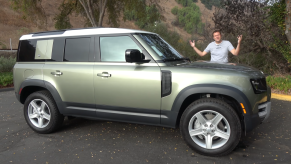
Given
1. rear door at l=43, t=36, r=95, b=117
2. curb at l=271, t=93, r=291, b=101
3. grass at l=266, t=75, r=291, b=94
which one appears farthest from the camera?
grass at l=266, t=75, r=291, b=94

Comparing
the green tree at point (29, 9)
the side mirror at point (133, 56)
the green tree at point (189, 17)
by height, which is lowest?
the side mirror at point (133, 56)

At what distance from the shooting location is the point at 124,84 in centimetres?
391

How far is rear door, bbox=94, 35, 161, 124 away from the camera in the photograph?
3781 millimetres

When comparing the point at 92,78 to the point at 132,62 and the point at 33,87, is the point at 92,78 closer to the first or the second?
the point at 132,62

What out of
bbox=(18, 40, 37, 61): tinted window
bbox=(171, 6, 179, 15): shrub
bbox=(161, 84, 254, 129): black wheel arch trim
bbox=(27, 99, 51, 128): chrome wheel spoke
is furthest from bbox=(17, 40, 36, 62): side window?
bbox=(171, 6, 179, 15): shrub

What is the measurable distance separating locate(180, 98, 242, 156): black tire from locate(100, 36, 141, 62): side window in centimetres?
140

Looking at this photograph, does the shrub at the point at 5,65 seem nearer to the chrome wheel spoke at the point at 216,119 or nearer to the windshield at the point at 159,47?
the windshield at the point at 159,47

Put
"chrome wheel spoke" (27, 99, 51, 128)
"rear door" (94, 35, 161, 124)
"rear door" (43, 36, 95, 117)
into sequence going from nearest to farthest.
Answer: "rear door" (94, 35, 161, 124), "rear door" (43, 36, 95, 117), "chrome wheel spoke" (27, 99, 51, 128)

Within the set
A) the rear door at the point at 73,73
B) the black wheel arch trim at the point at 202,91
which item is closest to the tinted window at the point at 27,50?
the rear door at the point at 73,73

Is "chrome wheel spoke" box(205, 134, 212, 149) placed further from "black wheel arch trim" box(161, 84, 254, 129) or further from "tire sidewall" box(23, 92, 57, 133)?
"tire sidewall" box(23, 92, 57, 133)

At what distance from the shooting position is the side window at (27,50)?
4773mm

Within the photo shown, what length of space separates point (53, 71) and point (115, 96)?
4.41ft

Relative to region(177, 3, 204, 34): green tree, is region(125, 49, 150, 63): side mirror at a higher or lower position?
lower

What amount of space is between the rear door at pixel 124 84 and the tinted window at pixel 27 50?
1.46 metres
